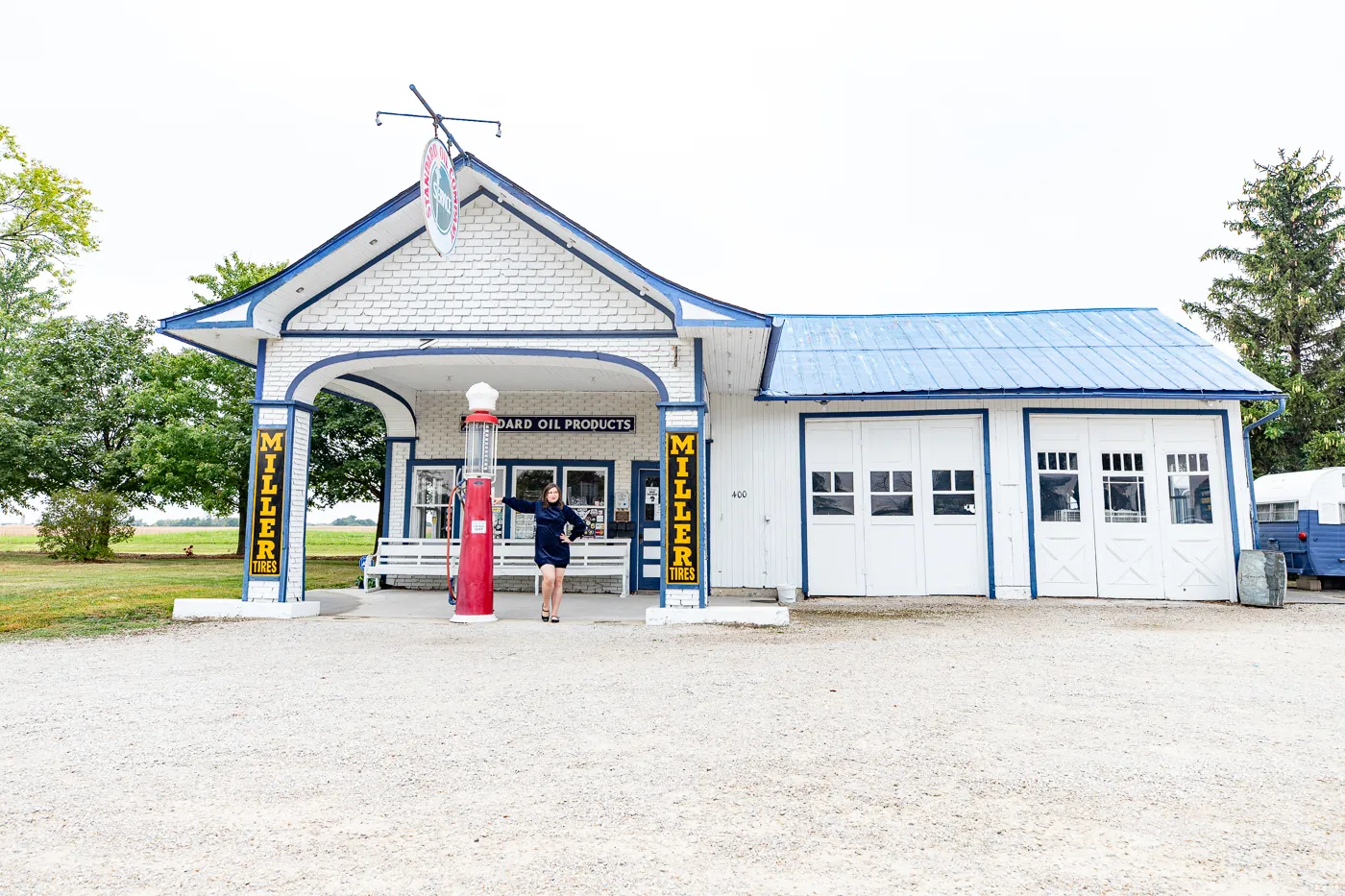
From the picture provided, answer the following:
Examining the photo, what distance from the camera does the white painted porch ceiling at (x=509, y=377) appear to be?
480 inches

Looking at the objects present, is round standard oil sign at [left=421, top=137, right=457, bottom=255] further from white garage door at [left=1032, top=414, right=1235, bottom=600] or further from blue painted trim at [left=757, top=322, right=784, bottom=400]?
white garage door at [left=1032, top=414, right=1235, bottom=600]

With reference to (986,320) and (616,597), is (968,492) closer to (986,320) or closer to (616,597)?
(986,320)

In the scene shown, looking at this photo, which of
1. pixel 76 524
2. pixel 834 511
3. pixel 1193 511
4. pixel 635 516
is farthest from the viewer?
pixel 76 524

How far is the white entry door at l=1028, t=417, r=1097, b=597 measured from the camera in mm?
12461

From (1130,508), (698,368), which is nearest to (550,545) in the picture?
(698,368)

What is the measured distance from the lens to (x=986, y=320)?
1588cm

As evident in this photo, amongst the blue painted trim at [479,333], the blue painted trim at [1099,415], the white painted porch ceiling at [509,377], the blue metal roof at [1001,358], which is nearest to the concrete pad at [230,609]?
the blue painted trim at [479,333]

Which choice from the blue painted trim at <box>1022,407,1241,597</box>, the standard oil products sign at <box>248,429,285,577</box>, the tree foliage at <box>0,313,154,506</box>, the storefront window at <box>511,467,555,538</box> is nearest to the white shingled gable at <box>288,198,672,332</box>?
the standard oil products sign at <box>248,429,285,577</box>

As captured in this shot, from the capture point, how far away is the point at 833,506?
42.5ft

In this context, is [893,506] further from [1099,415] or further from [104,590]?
[104,590]

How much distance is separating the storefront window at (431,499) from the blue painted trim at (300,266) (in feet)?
17.1

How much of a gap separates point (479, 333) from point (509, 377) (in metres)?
3.09

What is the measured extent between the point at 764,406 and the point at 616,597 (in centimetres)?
402

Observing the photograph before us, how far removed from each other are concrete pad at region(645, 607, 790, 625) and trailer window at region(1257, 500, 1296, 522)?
11.5m
